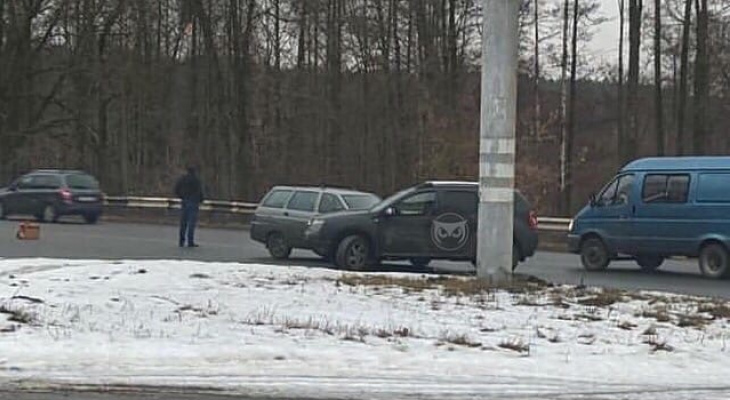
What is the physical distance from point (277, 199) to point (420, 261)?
4.47 metres

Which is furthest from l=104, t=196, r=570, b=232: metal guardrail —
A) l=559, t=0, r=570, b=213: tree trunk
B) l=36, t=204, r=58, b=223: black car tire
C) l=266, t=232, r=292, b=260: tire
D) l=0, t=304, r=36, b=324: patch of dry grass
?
l=0, t=304, r=36, b=324: patch of dry grass

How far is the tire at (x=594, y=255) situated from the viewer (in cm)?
2330

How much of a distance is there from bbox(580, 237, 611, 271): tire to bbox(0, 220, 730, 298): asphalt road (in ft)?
0.67

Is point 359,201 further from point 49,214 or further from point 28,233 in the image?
point 49,214

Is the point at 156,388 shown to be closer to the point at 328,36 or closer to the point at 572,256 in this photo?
the point at 572,256

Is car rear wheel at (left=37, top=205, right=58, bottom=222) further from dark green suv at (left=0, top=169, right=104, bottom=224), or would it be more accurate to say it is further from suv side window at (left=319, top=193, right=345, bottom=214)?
suv side window at (left=319, top=193, right=345, bottom=214)

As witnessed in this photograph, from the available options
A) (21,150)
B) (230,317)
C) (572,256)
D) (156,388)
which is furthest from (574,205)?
(156,388)

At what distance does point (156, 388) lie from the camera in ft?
30.6

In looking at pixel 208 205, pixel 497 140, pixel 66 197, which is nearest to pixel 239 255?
pixel 497 140

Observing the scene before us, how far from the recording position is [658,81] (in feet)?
164

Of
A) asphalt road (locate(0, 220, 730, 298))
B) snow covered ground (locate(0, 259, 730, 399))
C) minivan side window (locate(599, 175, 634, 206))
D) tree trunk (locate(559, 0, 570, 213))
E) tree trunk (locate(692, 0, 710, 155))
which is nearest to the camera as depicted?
snow covered ground (locate(0, 259, 730, 399))

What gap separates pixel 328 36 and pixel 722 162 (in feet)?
96.6

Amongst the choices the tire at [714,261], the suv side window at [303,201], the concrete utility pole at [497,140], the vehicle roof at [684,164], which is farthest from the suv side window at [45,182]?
the concrete utility pole at [497,140]

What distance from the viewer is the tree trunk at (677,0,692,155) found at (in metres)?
45.9
